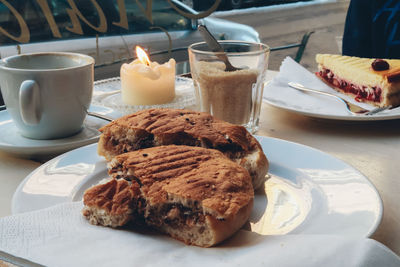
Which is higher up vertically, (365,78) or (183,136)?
(183,136)

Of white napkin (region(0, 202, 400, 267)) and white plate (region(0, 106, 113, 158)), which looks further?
white plate (region(0, 106, 113, 158))

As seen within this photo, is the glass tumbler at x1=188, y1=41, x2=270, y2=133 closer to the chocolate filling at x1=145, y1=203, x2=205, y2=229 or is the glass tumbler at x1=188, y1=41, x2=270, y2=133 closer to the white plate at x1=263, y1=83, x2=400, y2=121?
the white plate at x1=263, y1=83, x2=400, y2=121

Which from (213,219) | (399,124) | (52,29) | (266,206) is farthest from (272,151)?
(52,29)

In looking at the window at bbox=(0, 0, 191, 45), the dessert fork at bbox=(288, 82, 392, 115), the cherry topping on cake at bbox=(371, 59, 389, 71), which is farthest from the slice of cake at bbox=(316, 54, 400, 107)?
the window at bbox=(0, 0, 191, 45)

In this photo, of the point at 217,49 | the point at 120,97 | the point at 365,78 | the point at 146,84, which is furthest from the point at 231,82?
the point at 365,78

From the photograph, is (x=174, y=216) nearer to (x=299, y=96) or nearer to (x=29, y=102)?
(x=29, y=102)

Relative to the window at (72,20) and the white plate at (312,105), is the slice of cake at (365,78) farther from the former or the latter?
the window at (72,20)

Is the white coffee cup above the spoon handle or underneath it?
underneath
